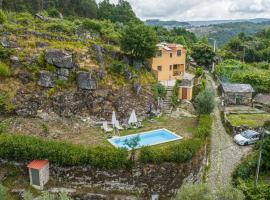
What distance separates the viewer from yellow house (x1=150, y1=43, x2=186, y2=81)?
33853 mm

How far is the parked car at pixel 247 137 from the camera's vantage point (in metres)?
25.7

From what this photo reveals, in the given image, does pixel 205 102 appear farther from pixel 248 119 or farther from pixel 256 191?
pixel 256 191

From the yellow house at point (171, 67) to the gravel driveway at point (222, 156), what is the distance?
595 centimetres

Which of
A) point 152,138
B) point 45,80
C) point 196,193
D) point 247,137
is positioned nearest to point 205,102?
point 247,137

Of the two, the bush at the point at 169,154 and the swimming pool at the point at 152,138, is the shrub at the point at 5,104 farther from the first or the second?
the bush at the point at 169,154

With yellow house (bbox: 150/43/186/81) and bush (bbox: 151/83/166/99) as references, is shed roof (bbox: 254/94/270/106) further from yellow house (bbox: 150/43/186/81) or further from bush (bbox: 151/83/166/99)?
bush (bbox: 151/83/166/99)

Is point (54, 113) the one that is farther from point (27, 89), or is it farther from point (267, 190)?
point (267, 190)

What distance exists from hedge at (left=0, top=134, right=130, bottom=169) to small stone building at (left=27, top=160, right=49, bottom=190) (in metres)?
0.40

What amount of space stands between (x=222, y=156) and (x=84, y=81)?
1369cm

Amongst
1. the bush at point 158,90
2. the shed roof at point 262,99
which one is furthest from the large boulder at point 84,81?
the shed roof at point 262,99

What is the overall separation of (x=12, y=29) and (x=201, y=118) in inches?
813

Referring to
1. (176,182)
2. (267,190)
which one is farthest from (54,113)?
(267,190)

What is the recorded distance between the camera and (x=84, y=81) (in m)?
26.0

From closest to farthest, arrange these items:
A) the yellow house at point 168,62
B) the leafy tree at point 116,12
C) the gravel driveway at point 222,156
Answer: the gravel driveway at point 222,156 → the yellow house at point 168,62 → the leafy tree at point 116,12
